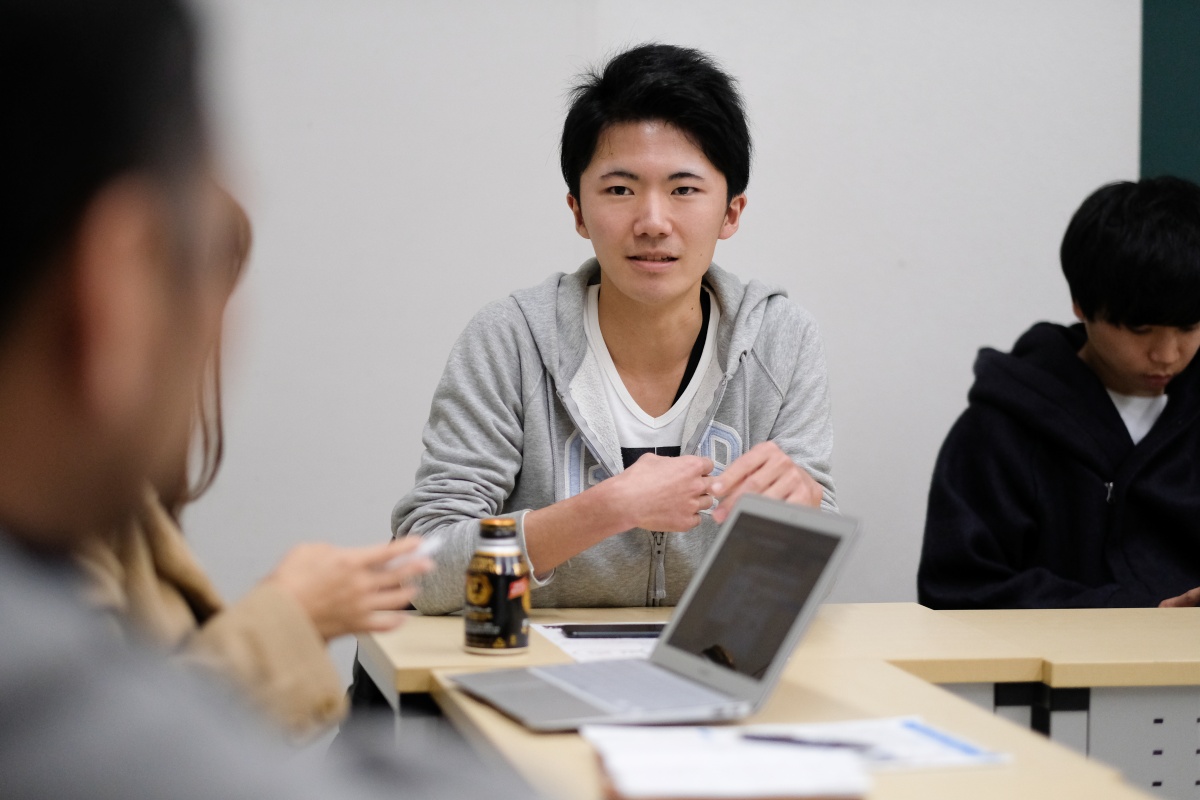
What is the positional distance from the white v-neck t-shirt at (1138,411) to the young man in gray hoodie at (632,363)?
0.73 meters

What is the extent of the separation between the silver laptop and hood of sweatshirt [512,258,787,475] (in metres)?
0.61

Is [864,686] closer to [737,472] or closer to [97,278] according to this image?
[737,472]

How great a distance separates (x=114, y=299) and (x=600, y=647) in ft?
3.69

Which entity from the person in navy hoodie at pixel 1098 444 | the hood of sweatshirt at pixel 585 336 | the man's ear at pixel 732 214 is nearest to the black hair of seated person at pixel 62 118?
the hood of sweatshirt at pixel 585 336

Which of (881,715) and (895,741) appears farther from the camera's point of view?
(881,715)

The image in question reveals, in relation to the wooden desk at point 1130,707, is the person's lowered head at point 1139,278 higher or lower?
higher

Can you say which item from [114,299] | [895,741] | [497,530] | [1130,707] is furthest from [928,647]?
[114,299]

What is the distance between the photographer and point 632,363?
6.64 feet

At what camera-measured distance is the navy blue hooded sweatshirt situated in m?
2.21

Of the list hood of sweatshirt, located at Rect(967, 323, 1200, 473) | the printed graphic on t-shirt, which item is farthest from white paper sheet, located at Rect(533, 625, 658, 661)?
hood of sweatshirt, located at Rect(967, 323, 1200, 473)

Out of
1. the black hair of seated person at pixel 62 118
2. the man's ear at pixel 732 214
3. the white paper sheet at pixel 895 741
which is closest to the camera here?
the black hair of seated person at pixel 62 118

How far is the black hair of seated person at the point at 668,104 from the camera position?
1918 mm

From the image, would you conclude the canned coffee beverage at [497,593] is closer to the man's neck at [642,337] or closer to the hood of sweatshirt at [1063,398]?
the man's neck at [642,337]

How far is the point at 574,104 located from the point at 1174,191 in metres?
1.22
